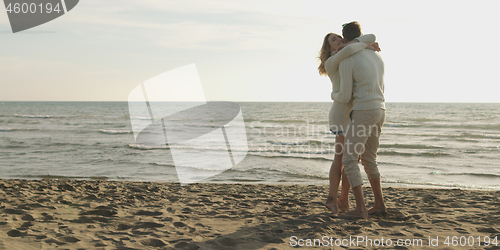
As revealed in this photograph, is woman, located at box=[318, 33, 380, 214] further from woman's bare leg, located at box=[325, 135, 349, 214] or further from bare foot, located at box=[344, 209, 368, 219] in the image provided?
bare foot, located at box=[344, 209, 368, 219]

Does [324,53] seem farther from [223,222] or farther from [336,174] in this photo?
[223,222]

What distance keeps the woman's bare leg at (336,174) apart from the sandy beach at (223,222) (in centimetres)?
14

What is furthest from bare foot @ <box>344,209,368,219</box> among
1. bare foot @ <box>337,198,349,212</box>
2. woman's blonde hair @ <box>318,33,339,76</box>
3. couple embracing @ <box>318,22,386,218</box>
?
woman's blonde hair @ <box>318,33,339,76</box>

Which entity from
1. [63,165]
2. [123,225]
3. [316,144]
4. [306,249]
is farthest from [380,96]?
[316,144]

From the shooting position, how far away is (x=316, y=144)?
13812 mm

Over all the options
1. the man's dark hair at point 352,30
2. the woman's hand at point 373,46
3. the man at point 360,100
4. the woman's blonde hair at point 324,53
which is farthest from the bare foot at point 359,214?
the man's dark hair at point 352,30

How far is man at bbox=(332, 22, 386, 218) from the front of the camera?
9.68 ft

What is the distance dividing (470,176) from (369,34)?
677 centimetres

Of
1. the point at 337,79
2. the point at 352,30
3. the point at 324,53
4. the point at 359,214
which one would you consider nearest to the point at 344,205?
the point at 359,214

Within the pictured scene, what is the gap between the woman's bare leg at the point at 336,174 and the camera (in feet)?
10.7

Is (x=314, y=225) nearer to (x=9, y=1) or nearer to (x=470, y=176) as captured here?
(x=9, y=1)

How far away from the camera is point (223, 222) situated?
326 centimetres

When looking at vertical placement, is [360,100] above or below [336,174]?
above

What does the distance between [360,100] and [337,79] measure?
1.02ft
